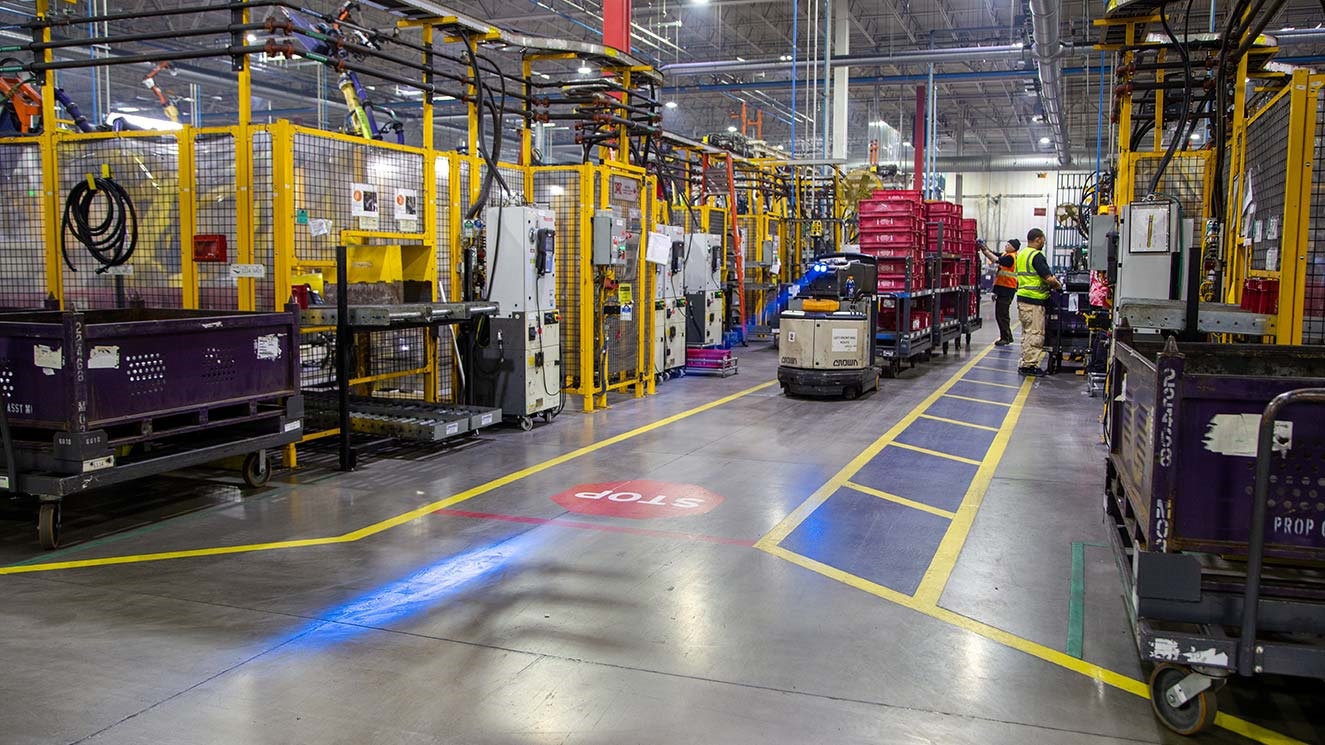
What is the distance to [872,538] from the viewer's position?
5855mm

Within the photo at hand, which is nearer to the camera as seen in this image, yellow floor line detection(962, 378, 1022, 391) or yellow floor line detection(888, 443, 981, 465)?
yellow floor line detection(888, 443, 981, 465)

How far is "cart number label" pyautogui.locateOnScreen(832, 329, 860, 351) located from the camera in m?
11.5

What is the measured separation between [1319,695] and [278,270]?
711cm

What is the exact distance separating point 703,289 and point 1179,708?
12226mm

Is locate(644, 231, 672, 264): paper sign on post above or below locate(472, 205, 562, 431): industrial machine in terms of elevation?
above

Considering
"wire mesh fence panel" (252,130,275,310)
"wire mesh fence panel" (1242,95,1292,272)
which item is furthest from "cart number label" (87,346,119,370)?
"wire mesh fence panel" (1242,95,1292,272)

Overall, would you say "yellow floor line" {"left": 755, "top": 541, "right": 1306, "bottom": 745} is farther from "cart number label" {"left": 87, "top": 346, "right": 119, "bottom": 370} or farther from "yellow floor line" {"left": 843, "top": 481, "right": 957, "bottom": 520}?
"cart number label" {"left": 87, "top": 346, "right": 119, "bottom": 370}

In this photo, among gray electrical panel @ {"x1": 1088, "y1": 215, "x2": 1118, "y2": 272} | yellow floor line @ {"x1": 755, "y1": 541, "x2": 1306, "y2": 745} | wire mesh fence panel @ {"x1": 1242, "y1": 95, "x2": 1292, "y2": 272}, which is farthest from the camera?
gray electrical panel @ {"x1": 1088, "y1": 215, "x2": 1118, "y2": 272}

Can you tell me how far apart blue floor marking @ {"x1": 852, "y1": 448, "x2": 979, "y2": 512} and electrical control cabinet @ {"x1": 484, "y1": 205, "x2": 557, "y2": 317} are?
379cm

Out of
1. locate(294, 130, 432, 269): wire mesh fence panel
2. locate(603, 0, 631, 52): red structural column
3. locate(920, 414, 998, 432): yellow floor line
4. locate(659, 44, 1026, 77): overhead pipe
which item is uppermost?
locate(659, 44, 1026, 77): overhead pipe

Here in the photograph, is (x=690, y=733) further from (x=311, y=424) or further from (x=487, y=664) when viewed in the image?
(x=311, y=424)

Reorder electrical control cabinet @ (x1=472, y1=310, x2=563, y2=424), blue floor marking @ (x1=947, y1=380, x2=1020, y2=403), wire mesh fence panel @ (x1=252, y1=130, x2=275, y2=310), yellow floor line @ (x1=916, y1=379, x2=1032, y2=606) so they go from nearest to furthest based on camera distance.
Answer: yellow floor line @ (x1=916, y1=379, x2=1032, y2=606) → wire mesh fence panel @ (x1=252, y1=130, x2=275, y2=310) → electrical control cabinet @ (x1=472, y1=310, x2=563, y2=424) → blue floor marking @ (x1=947, y1=380, x2=1020, y2=403)

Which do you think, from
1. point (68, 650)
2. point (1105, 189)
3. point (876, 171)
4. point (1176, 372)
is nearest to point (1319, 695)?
point (1176, 372)

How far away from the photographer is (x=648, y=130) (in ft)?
37.7
